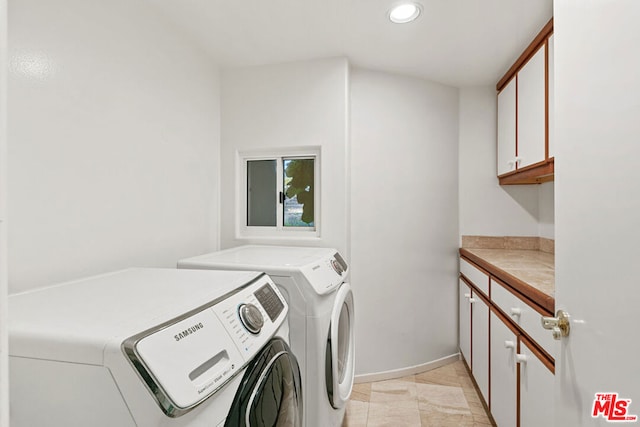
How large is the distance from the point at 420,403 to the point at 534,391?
0.99 meters

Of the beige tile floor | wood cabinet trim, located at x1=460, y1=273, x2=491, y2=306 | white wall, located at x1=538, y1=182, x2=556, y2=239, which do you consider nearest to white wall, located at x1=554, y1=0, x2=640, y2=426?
wood cabinet trim, located at x1=460, y1=273, x2=491, y2=306

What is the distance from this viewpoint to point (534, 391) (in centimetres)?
126

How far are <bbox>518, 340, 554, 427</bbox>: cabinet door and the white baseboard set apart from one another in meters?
1.06

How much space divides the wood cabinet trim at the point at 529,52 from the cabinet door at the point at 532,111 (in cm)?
3

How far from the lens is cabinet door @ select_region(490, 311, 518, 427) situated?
147 centimetres

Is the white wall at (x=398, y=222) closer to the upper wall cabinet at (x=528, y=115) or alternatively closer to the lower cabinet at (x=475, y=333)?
the lower cabinet at (x=475, y=333)

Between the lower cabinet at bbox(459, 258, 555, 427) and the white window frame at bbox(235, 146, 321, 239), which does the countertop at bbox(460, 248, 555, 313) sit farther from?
the white window frame at bbox(235, 146, 321, 239)

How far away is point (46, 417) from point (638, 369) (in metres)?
1.07

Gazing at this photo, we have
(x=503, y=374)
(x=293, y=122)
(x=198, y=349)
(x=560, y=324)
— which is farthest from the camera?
(x=293, y=122)

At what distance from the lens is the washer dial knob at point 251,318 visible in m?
0.83

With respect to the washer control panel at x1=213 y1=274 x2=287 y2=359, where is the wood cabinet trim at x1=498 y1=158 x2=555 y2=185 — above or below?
above

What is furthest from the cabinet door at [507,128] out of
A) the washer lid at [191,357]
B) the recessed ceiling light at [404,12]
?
the washer lid at [191,357]

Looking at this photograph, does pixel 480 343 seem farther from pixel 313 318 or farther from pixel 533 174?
pixel 313 318

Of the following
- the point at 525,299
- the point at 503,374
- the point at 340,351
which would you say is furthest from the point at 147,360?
the point at 503,374
